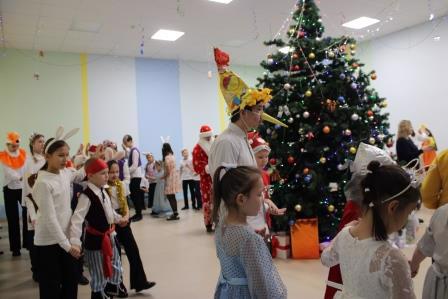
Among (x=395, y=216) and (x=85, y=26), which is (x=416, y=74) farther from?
(x=395, y=216)

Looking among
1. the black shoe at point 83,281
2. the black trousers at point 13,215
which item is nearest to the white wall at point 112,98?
the black trousers at point 13,215

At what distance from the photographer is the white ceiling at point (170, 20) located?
653 centimetres

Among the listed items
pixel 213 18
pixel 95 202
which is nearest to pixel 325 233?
pixel 95 202

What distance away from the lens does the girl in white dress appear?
1.29 metres

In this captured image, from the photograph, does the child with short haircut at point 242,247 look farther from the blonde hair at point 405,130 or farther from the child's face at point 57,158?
the blonde hair at point 405,130

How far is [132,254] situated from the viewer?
11.2ft

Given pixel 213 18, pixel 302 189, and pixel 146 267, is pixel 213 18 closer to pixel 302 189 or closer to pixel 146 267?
pixel 302 189

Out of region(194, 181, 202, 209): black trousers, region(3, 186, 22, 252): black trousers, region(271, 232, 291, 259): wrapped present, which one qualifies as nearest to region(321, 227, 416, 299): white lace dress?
region(271, 232, 291, 259): wrapped present

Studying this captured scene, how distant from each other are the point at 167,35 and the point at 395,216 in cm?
765

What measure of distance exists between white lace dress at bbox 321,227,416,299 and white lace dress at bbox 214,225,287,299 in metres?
0.27

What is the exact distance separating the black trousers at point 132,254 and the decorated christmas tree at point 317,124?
1.60m

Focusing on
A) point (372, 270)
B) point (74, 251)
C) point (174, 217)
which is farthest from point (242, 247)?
point (174, 217)

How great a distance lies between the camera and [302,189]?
4344 mm

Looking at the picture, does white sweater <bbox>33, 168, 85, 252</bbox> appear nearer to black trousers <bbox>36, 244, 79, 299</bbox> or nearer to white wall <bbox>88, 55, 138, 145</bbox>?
black trousers <bbox>36, 244, 79, 299</bbox>
